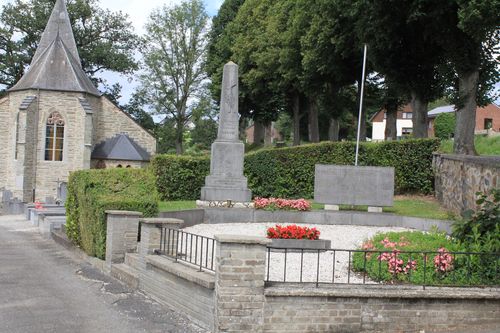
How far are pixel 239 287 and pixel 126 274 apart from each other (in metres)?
4.03

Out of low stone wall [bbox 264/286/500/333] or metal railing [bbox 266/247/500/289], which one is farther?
metal railing [bbox 266/247/500/289]

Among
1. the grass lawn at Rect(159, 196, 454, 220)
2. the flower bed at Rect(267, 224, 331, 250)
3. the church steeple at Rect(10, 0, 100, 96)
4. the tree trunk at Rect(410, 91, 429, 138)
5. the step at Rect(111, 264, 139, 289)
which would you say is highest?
the church steeple at Rect(10, 0, 100, 96)

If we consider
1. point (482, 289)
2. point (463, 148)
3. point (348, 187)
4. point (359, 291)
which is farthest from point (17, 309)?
point (463, 148)

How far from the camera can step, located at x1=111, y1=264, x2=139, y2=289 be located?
10.5 meters

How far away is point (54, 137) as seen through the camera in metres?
43.8

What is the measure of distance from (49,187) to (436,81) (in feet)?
95.2

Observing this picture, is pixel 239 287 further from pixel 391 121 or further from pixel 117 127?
pixel 117 127

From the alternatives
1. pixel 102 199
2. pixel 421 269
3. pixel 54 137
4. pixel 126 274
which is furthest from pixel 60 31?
pixel 421 269

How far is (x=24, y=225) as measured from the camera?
25.8 metres

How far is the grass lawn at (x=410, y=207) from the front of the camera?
63.0 ft

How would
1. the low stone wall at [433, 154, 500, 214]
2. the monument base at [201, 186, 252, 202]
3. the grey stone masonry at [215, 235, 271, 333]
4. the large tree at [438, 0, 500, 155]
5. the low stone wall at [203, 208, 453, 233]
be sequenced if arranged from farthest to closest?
the large tree at [438, 0, 500, 155]
the monument base at [201, 186, 252, 202]
the low stone wall at [203, 208, 453, 233]
the low stone wall at [433, 154, 500, 214]
the grey stone masonry at [215, 235, 271, 333]

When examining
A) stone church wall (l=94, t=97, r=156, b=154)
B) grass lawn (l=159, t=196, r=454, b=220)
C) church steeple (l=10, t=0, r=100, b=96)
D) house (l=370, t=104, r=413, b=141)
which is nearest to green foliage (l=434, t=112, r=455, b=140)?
stone church wall (l=94, t=97, r=156, b=154)

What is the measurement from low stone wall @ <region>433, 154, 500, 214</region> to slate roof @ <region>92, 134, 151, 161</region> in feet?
87.8

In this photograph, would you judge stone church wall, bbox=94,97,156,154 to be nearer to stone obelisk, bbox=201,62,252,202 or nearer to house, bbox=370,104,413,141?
stone obelisk, bbox=201,62,252,202
